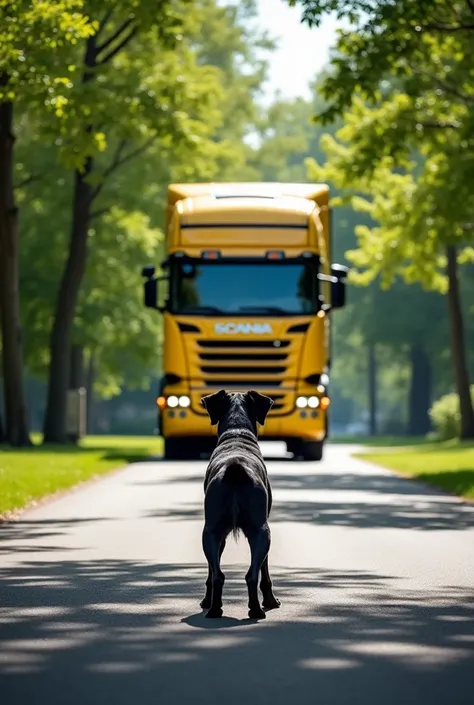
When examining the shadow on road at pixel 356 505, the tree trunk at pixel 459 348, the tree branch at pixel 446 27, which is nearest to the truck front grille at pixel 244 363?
the shadow on road at pixel 356 505

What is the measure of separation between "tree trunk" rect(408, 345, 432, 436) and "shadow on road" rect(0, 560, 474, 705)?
233 ft

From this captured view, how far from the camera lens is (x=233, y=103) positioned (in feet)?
235

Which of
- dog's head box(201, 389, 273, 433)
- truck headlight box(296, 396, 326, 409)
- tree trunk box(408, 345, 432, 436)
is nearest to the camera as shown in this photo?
dog's head box(201, 389, 273, 433)

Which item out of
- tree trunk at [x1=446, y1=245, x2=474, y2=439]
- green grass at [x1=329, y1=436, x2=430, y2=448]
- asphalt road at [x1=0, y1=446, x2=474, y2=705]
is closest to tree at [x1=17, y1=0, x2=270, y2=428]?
tree trunk at [x1=446, y1=245, x2=474, y2=439]

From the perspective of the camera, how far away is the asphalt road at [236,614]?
8461 millimetres

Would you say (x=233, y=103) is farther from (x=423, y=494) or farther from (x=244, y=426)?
(x=244, y=426)

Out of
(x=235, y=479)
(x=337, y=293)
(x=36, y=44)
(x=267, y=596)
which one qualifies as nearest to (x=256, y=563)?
(x=235, y=479)

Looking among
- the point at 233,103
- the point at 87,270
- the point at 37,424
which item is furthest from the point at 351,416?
the point at 87,270

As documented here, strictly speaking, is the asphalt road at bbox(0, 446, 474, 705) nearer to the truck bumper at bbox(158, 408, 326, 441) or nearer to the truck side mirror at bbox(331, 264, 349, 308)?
the truck bumper at bbox(158, 408, 326, 441)

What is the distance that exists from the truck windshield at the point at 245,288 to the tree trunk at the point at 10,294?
11.1 metres

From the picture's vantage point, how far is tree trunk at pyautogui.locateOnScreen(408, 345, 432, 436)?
8456 cm

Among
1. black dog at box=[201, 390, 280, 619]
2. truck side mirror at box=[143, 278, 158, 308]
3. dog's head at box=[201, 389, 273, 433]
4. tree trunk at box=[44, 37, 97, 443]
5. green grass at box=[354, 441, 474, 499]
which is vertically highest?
tree trunk at box=[44, 37, 97, 443]

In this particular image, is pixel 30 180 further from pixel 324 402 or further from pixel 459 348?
pixel 324 402

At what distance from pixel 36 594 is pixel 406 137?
81.7 ft
